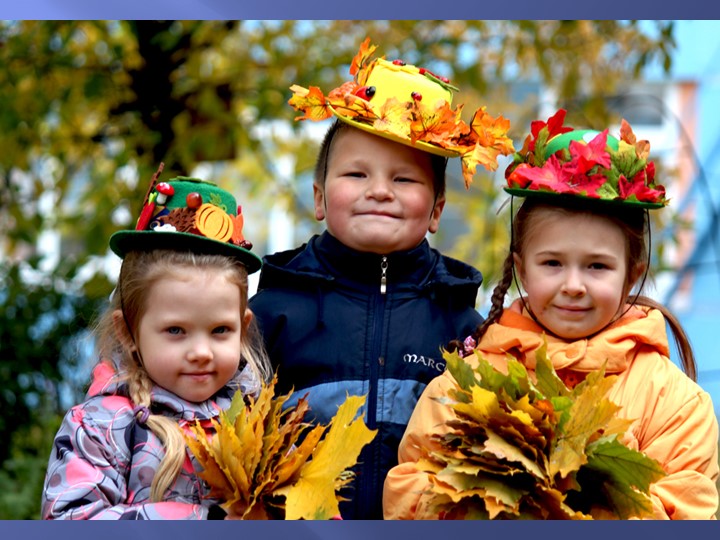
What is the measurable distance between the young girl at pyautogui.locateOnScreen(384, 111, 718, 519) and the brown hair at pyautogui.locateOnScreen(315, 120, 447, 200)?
0.32m

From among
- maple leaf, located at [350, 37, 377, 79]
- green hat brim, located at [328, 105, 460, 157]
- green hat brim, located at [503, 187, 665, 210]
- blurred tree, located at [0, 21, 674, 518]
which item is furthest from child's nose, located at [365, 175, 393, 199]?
blurred tree, located at [0, 21, 674, 518]

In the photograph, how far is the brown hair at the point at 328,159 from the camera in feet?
12.3

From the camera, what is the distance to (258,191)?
967 cm

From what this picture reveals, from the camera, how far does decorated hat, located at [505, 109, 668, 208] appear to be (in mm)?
3334

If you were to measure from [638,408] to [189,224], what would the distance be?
139 cm

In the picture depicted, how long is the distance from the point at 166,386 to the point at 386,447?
71cm

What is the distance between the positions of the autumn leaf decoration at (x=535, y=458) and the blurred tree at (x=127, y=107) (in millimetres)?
3766

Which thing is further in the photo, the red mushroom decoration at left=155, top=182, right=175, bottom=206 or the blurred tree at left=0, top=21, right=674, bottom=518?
the blurred tree at left=0, top=21, right=674, bottom=518

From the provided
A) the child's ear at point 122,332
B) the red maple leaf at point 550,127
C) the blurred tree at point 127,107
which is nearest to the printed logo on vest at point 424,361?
the red maple leaf at point 550,127

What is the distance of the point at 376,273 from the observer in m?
3.72

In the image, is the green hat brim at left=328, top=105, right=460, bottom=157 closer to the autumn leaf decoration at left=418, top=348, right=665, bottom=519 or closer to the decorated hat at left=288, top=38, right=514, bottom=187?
the decorated hat at left=288, top=38, right=514, bottom=187

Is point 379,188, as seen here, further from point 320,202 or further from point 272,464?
point 272,464

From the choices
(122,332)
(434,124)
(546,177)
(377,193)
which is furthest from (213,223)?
(546,177)

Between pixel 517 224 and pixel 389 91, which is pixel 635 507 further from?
pixel 389 91
